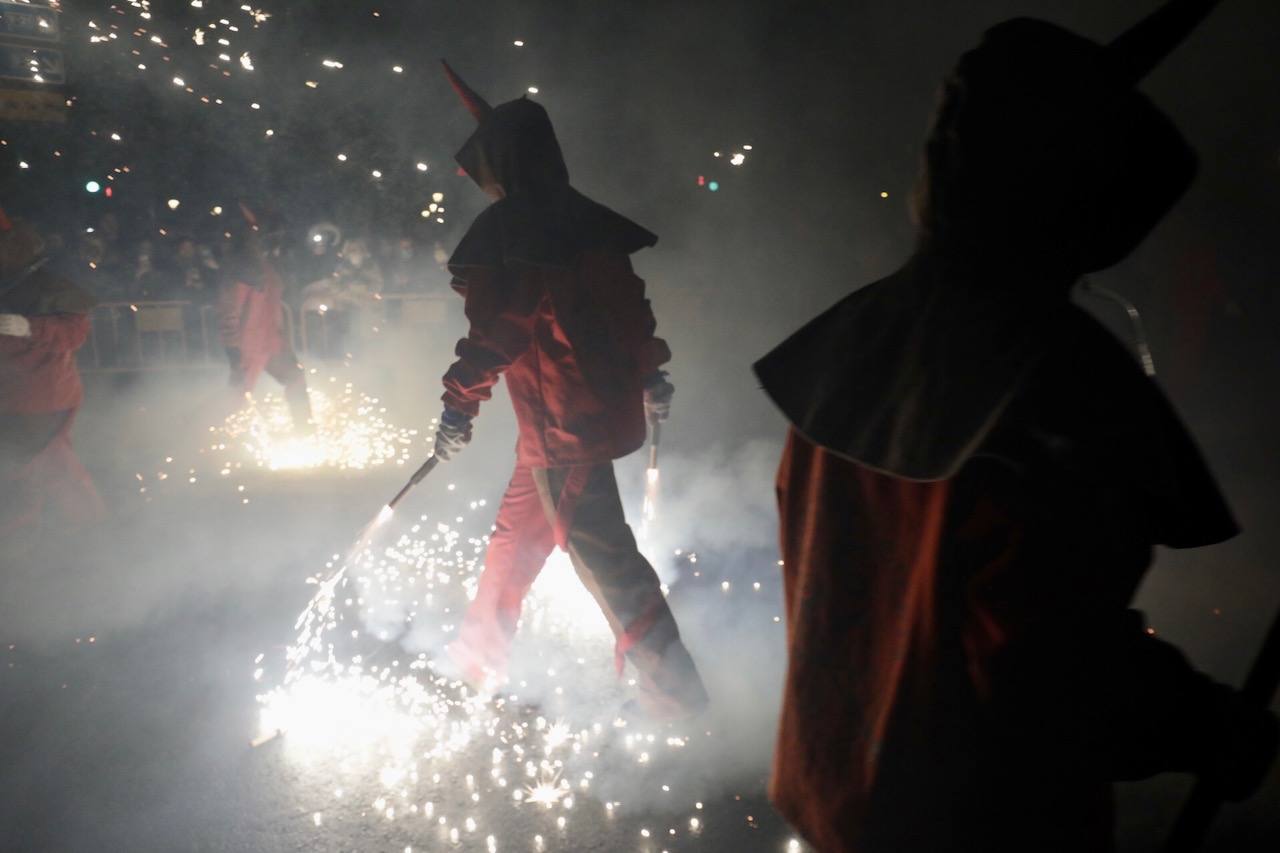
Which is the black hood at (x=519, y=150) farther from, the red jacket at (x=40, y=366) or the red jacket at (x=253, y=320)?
the red jacket at (x=253, y=320)

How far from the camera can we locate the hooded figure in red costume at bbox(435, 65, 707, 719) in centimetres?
313

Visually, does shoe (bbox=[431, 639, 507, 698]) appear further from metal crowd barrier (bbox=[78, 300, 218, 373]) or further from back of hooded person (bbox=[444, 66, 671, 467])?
metal crowd barrier (bbox=[78, 300, 218, 373])

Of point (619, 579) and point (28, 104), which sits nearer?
point (619, 579)

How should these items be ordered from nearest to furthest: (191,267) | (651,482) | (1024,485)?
1. (1024,485)
2. (651,482)
3. (191,267)

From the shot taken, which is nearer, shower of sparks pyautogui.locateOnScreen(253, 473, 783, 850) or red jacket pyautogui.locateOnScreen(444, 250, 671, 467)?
shower of sparks pyautogui.locateOnScreen(253, 473, 783, 850)

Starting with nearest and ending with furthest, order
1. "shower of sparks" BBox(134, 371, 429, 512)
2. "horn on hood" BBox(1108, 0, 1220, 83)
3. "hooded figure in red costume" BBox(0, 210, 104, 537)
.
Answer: "horn on hood" BBox(1108, 0, 1220, 83) → "hooded figure in red costume" BBox(0, 210, 104, 537) → "shower of sparks" BBox(134, 371, 429, 512)

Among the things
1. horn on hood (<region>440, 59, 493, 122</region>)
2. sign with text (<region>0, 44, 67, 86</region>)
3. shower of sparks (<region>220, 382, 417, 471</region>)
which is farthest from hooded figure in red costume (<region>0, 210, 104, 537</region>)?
sign with text (<region>0, 44, 67, 86</region>)

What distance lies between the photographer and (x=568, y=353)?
313cm

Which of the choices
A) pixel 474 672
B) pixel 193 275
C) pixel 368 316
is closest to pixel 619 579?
pixel 474 672

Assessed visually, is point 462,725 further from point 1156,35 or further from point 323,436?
point 323,436

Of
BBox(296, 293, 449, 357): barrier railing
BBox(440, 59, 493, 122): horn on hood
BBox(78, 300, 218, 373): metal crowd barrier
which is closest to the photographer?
BBox(440, 59, 493, 122): horn on hood

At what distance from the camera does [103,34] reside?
1083 centimetres

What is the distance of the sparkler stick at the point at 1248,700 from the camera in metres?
1.20

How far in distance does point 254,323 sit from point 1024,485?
775 centimetres
